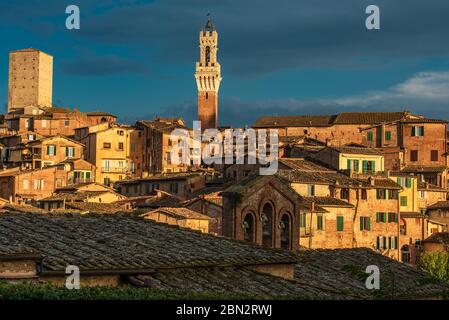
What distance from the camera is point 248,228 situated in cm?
2878

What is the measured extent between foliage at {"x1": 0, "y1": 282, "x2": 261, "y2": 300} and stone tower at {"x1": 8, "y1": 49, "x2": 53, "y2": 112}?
13607 centimetres

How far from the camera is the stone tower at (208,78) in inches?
5522

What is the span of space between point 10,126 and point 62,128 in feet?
31.1

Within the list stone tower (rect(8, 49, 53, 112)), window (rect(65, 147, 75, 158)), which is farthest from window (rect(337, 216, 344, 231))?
stone tower (rect(8, 49, 53, 112))

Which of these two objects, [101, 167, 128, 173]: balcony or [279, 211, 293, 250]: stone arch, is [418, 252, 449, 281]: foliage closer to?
[279, 211, 293, 250]: stone arch

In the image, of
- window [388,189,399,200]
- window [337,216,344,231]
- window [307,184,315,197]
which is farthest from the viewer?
window [388,189,399,200]

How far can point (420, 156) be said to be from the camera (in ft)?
308

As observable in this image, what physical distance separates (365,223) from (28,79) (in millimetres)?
91824

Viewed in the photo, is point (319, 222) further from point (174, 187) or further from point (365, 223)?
point (174, 187)

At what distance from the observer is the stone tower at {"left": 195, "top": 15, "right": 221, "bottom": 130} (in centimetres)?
14025

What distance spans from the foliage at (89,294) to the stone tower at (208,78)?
119949mm

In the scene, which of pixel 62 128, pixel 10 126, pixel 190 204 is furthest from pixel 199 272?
pixel 10 126

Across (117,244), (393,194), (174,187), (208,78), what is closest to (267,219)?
(117,244)
